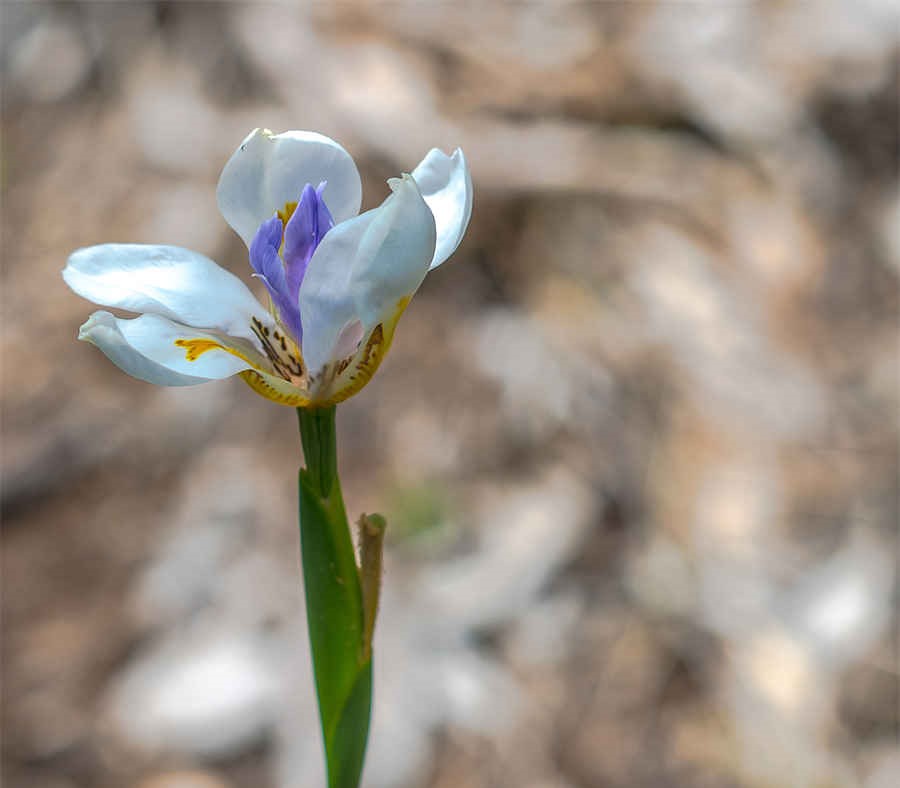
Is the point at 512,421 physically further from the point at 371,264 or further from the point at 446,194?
the point at 371,264

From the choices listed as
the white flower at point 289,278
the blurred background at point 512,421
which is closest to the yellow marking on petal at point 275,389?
the white flower at point 289,278

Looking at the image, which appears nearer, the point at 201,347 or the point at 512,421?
the point at 201,347

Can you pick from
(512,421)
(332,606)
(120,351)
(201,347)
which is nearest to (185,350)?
(201,347)

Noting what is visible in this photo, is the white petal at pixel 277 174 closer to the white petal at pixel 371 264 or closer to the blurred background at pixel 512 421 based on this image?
the white petal at pixel 371 264

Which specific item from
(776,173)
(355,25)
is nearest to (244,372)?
(776,173)

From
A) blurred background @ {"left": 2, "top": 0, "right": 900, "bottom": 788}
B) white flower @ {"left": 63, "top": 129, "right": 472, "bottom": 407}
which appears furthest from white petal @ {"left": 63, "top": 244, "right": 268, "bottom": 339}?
blurred background @ {"left": 2, "top": 0, "right": 900, "bottom": 788}

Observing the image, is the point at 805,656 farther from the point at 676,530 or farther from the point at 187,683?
the point at 187,683
